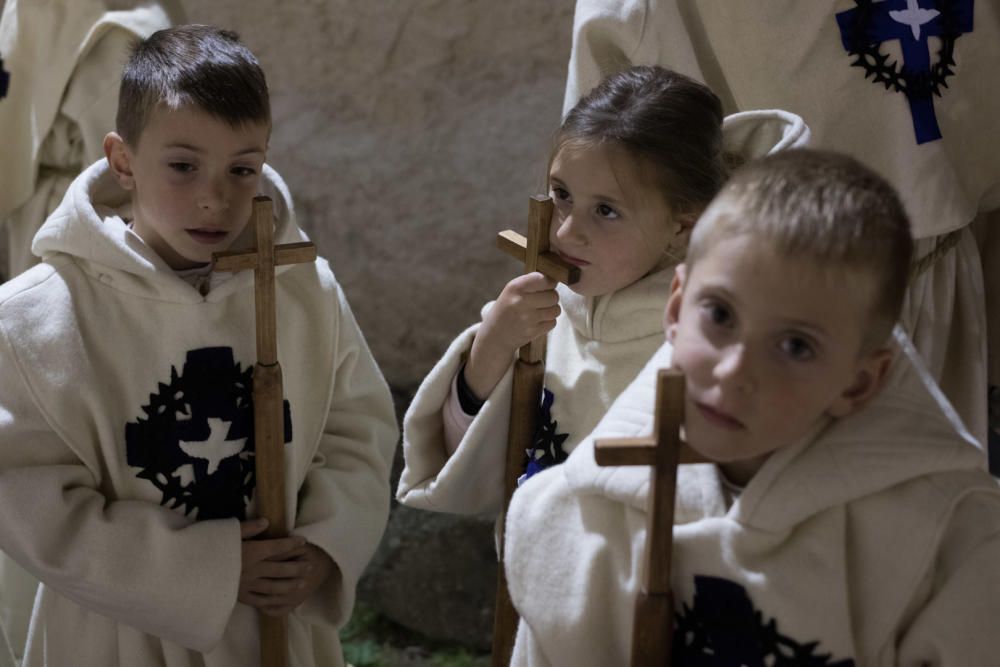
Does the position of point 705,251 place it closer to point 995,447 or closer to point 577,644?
point 577,644

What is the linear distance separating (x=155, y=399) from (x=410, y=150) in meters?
2.27

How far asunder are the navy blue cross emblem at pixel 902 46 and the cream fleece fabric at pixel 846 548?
2.94ft

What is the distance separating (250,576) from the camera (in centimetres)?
205

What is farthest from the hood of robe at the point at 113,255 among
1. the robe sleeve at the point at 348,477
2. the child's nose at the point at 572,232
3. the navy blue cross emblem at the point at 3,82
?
the navy blue cross emblem at the point at 3,82

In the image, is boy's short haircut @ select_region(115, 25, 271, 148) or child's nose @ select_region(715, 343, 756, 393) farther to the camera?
boy's short haircut @ select_region(115, 25, 271, 148)

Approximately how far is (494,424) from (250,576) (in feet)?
1.54

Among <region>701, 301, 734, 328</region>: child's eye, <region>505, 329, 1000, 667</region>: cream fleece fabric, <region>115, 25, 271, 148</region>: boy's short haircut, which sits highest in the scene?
<region>115, 25, 271, 148</region>: boy's short haircut

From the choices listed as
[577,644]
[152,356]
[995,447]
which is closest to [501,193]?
[995,447]

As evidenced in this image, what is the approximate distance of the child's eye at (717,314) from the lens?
134cm

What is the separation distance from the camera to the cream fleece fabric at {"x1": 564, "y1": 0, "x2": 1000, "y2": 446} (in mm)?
2232

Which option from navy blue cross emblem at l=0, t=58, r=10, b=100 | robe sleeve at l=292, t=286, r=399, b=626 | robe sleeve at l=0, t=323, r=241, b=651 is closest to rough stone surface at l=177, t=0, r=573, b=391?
navy blue cross emblem at l=0, t=58, r=10, b=100

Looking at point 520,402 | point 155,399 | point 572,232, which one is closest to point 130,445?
point 155,399

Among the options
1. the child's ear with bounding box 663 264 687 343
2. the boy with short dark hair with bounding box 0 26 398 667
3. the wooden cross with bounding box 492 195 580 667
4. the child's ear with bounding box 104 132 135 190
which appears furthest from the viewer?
the child's ear with bounding box 104 132 135 190

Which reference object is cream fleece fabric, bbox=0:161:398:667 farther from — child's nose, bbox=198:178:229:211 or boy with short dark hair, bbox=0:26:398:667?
child's nose, bbox=198:178:229:211
